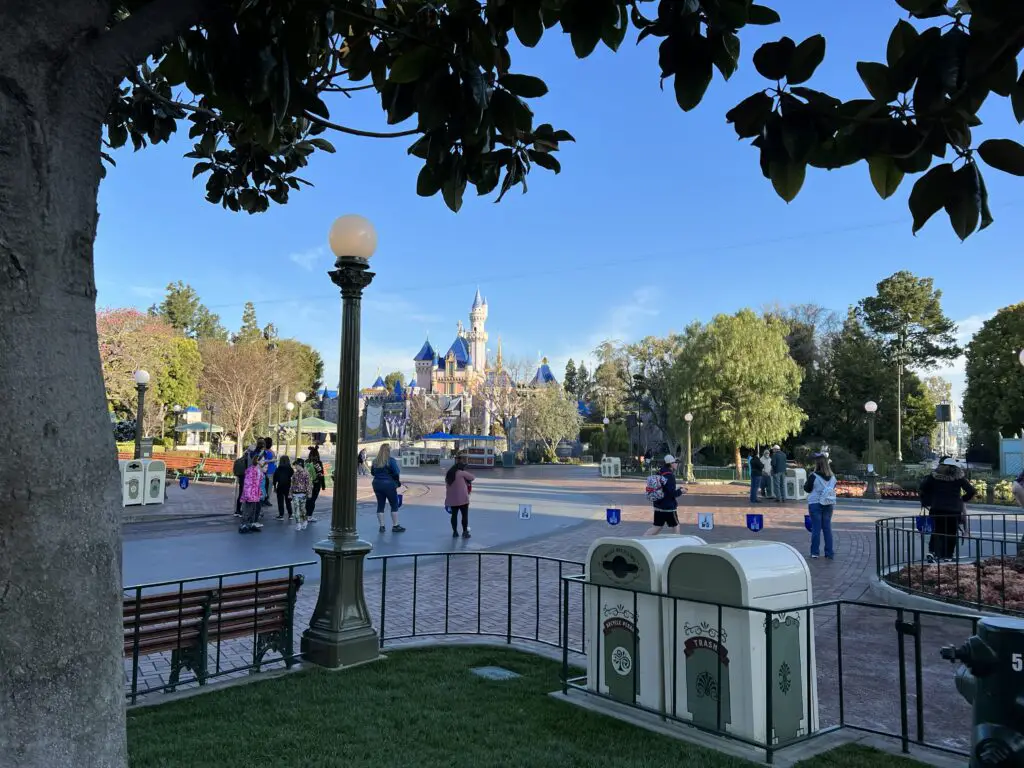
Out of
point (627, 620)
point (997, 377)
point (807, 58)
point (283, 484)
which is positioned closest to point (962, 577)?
point (627, 620)

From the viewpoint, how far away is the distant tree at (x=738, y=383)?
116 feet

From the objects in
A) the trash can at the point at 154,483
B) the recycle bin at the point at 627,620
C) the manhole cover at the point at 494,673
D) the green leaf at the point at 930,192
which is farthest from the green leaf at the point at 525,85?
the trash can at the point at 154,483

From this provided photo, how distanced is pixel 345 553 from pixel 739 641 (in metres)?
3.21

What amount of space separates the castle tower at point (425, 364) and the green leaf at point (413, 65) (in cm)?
10603

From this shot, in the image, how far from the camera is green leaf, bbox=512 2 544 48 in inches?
94.9

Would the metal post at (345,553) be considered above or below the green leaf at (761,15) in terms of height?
below

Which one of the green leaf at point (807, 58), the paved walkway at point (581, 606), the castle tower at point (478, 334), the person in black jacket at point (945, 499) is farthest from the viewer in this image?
the castle tower at point (478, 334)

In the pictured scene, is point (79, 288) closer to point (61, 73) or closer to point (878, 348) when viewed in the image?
point (61, 73)

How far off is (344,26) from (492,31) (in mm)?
1010

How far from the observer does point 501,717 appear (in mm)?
4711

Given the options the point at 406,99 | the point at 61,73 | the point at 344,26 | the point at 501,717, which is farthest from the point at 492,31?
the point at 501,717

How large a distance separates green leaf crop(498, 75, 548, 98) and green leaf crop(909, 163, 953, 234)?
48.0 inches

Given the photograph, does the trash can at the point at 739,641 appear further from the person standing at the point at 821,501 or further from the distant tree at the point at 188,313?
the distant tree at the point at 188,313

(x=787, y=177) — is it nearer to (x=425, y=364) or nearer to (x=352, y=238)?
(x=352, y=238)
